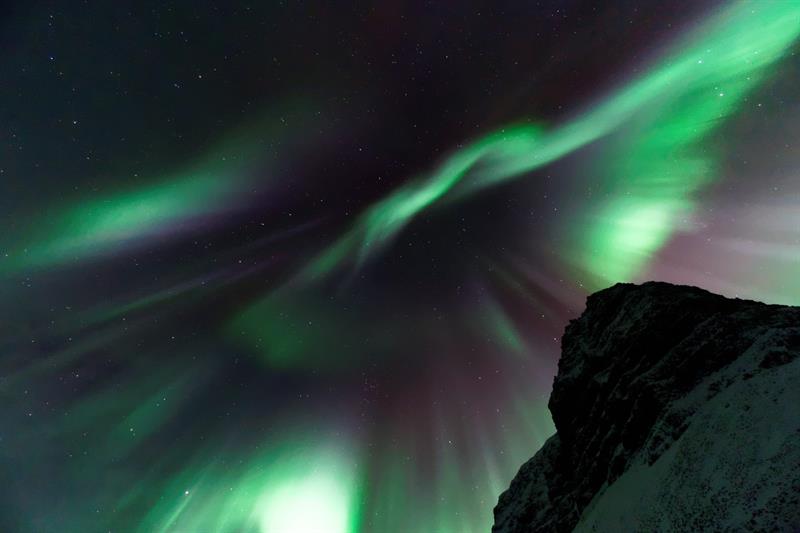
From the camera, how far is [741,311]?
31.0 meters

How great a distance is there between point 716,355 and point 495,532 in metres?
31.1

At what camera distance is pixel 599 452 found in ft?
109

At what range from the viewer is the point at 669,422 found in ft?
86.7

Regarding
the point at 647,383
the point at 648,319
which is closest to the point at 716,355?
the point at 647,383

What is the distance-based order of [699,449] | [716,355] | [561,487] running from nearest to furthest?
[699,449], [716,355], [561,487]

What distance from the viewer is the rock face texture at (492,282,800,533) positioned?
17.9 meters

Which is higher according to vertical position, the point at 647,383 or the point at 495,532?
the point at 647,383

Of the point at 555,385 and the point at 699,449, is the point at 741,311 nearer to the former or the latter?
the point at 699,449

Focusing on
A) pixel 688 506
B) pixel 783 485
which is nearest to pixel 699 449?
pixel 688 506

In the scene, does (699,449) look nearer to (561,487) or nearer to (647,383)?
(647,383)

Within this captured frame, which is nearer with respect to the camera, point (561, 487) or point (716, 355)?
point (716, 355)

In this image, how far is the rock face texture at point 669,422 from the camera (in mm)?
17906

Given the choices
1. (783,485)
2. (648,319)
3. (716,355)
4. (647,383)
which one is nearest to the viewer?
(783,485)

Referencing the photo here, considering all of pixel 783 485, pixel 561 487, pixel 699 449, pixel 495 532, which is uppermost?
pixel 783 485
